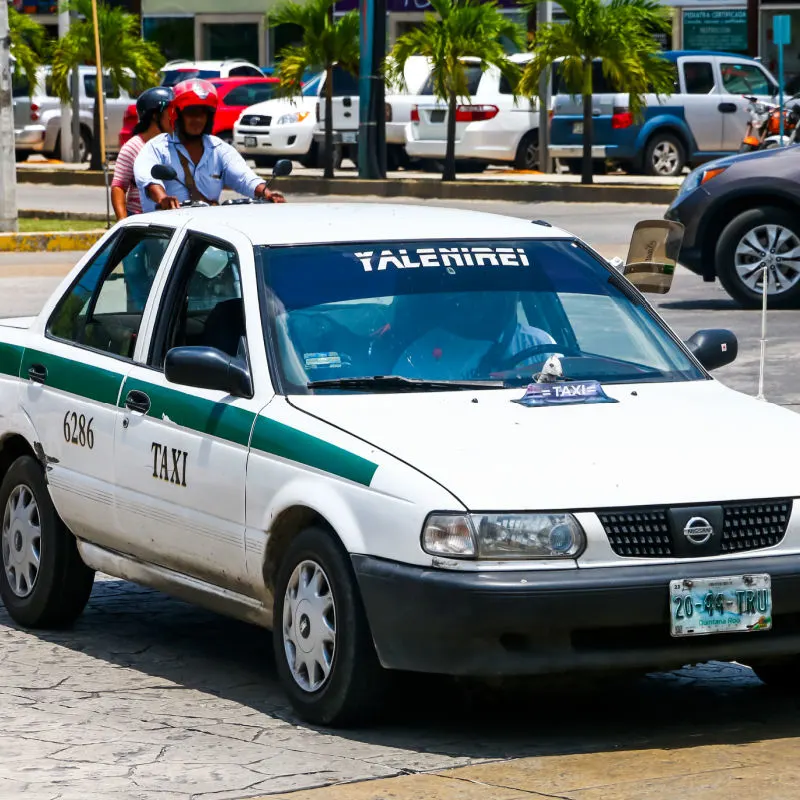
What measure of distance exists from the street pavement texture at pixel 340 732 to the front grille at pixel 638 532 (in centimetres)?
24

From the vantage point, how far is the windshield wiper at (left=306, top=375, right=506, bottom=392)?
19.9 ft

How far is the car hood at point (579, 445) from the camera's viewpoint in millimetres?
5359

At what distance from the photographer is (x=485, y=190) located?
89.7 feet

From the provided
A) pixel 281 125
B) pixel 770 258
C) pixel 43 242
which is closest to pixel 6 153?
pixel 43 242

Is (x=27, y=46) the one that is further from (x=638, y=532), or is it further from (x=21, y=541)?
(x=638, y=532)

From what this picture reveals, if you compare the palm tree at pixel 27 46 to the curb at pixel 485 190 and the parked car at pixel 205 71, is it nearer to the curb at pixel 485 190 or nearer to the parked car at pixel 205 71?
the parked car at pixel 205 71

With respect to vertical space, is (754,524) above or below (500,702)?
above

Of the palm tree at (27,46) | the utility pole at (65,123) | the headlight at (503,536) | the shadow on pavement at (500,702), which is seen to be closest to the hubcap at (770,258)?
the shadow on pavement at (500,702)

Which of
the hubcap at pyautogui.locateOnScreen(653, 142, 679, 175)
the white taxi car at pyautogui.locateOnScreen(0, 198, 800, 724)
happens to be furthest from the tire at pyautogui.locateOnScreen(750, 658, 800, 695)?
the hubcap at pyautogui.locateOnScreen(653, 142, 679, 175)

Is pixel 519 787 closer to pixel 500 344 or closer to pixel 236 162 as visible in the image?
pixel 500 344

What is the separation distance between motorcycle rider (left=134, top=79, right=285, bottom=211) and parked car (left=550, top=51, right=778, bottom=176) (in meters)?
19.4

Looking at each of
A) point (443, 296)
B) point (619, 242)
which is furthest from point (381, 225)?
point (619, 242)

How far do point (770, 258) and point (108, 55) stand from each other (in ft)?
67.0

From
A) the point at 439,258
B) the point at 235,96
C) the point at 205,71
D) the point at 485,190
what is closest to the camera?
the point at 439,258
